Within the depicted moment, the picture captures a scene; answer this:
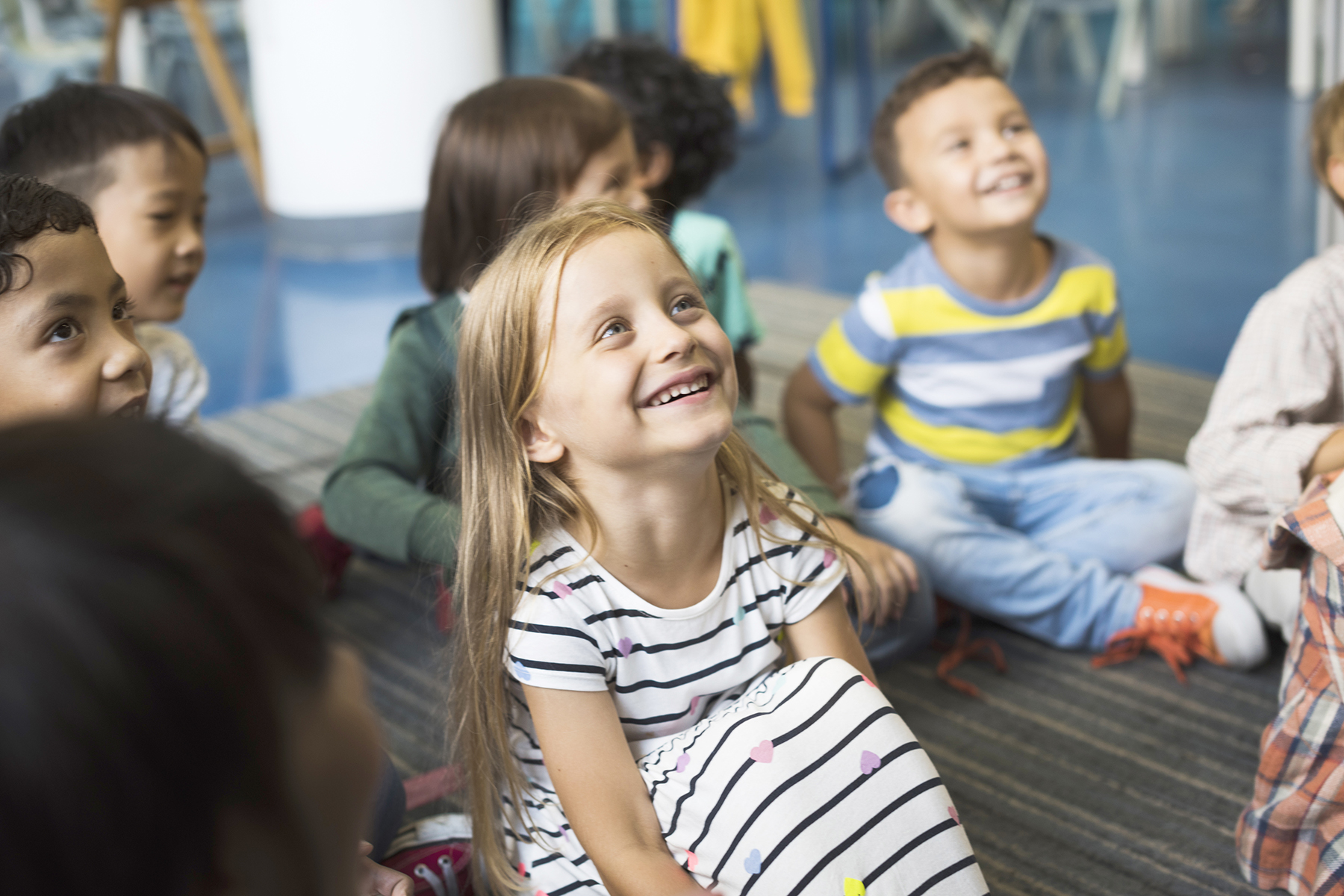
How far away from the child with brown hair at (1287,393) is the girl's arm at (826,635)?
18.4 inches

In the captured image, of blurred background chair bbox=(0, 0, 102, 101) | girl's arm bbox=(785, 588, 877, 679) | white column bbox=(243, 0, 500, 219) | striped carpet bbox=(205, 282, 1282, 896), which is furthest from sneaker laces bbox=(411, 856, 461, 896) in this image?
blurred background chair bbox=(0, 0, 102, 101)

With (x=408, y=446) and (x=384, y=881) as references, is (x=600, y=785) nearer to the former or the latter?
(x=384, y=881)

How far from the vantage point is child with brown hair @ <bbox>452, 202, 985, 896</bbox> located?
76 cm

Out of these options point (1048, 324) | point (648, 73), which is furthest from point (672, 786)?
point (648, 73)

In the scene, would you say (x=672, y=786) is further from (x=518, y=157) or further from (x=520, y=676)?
(x=518, y=157)

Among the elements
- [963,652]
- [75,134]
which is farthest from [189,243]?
[963,652]

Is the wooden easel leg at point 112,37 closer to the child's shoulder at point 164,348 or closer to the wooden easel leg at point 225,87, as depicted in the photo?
the wooden easel leg at point 225,87

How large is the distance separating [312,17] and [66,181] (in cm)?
205

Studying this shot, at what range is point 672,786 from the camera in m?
0.80

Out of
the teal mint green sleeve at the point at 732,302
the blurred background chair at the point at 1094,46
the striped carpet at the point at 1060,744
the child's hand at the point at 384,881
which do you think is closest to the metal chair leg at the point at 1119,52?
the blurred background chair at the point at 1094,46

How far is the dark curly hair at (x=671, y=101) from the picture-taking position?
1747mm

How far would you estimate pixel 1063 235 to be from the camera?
2.88m

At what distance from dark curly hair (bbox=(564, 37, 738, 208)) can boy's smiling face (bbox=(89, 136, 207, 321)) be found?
626 mm

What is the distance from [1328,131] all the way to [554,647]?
91 cm
